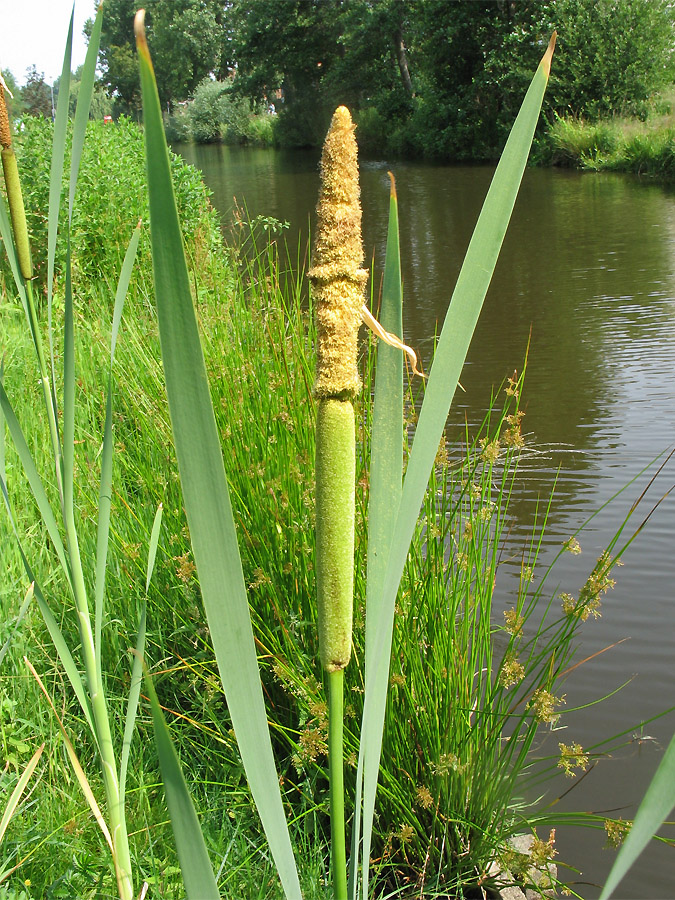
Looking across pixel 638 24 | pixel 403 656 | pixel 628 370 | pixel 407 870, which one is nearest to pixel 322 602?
pixel 403 656

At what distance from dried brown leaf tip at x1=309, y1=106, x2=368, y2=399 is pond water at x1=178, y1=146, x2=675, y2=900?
1.49 metres

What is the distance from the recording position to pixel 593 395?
6555mm

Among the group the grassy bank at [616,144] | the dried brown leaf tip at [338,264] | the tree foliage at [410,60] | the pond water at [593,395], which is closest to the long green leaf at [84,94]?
the dried brown leaf tip at [338,264]

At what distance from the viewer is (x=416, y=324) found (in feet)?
29.7

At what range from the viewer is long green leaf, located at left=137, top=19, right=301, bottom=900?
36 centimetres

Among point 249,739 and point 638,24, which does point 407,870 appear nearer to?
point 249,739

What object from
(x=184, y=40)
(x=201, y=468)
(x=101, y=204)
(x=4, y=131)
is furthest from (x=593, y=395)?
(x=184, y=40)

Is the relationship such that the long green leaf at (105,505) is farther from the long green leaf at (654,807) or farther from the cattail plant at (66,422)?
the long green leaf at (654,807)

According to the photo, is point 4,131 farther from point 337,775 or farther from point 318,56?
point 318,56

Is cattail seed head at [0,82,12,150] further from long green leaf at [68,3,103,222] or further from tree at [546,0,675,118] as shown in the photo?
tree at [546,0,675,118]

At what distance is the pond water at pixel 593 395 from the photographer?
9.33 feet

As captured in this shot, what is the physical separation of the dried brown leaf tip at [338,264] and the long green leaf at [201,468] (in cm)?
14

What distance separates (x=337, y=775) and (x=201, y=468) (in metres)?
0.33

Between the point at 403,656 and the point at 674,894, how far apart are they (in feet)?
4.29
